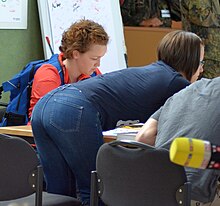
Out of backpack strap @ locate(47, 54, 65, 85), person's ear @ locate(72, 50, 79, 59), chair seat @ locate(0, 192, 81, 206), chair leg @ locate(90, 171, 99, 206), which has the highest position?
person's ear @ locate(72, 50, 79, 59)

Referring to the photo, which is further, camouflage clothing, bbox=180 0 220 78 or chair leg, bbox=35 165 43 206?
camouflage clothing, bbox=180 0 220 78

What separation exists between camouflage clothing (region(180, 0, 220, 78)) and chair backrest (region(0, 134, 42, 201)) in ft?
9.37

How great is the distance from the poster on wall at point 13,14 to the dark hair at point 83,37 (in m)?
1.27

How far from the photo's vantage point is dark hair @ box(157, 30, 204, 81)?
2.18 meters

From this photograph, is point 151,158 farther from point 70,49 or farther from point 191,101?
point 70,49

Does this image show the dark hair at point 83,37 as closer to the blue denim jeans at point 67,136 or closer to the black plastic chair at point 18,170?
the blue denim jeans at point 67,136

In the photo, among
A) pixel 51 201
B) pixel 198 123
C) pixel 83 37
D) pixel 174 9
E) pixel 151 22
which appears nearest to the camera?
pixel 198 123

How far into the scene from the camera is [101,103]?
88.0 inches

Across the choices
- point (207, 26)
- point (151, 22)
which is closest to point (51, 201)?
point (207, 26)

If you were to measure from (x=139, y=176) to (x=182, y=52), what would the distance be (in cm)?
69

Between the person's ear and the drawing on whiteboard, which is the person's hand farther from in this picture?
the person's ear

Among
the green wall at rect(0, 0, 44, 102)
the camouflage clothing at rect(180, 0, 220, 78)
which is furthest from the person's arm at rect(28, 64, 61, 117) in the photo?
the camouflage clothing at rect(180, 0, 220, 78)

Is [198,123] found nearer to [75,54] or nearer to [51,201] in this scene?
[51,201]

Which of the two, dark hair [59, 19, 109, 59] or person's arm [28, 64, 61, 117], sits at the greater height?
dark hair [59, 19, 109, 59]
